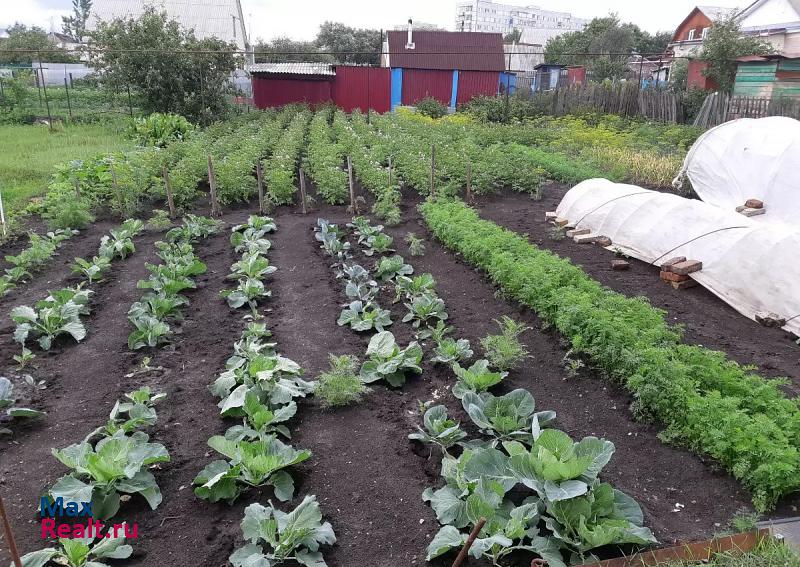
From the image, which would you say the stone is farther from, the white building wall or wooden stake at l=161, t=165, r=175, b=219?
the white building wall

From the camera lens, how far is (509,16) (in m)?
131

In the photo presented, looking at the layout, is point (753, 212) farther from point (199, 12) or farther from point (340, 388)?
point (199, 12)

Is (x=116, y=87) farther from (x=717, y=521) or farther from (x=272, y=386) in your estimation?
(x=717, y=521)

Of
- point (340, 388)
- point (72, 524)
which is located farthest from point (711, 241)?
point (72, 524)

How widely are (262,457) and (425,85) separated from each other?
2896 cm

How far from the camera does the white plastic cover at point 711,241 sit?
246 inches

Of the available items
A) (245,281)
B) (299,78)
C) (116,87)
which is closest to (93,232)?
(245,281)

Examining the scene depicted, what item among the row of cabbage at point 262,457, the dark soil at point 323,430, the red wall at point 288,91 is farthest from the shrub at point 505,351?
the red wall at point 288,91

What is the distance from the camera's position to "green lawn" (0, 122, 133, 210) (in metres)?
11.8

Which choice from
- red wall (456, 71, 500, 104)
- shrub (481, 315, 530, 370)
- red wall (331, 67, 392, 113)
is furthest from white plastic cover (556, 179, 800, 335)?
red wall (331, 67, 392, 113)

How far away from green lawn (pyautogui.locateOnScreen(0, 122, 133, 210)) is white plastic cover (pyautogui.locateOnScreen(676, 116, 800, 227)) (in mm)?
12984

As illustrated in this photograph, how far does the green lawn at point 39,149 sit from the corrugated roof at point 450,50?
51.6ft

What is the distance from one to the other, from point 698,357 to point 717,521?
1476 millimetres

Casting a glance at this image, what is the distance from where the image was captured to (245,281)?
7.29m
